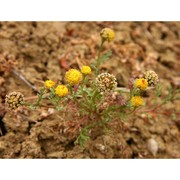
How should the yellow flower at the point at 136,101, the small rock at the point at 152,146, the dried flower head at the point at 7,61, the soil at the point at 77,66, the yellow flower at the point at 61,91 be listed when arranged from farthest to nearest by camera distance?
the dried flower head at the point at 7,61 → the small rock at the point at 152,146 → the soil at the point at 77,66 → the yellow flower at the point at 136,101 → the yellow flower at the point at 61,91

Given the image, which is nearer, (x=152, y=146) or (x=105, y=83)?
(x=105, y=83)

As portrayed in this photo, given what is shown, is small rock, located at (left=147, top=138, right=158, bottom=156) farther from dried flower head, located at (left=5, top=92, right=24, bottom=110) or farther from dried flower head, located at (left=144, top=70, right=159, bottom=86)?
dried flower head, located at (left=5, top=92, right=24, bottom=110)

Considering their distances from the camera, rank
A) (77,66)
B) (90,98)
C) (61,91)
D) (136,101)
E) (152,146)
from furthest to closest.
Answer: (77,66) → (152,146) → (90,98) → (136,101) → (61,91)

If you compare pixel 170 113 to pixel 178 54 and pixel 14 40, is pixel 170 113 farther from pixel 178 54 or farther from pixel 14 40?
pixel 14 40

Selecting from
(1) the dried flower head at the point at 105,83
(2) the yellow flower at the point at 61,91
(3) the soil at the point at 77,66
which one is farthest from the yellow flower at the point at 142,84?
(3) the soil at the point at 77,66

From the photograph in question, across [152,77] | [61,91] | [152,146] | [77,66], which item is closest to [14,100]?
[61,91]

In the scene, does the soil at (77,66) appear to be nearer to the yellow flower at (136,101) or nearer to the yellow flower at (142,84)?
the yellow flower at (136,101)

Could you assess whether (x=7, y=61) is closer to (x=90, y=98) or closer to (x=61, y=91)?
(x=90, y=98)

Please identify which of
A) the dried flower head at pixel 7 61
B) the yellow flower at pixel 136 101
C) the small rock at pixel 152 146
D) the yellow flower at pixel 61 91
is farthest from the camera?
the dried flower head at pixel 7 61
